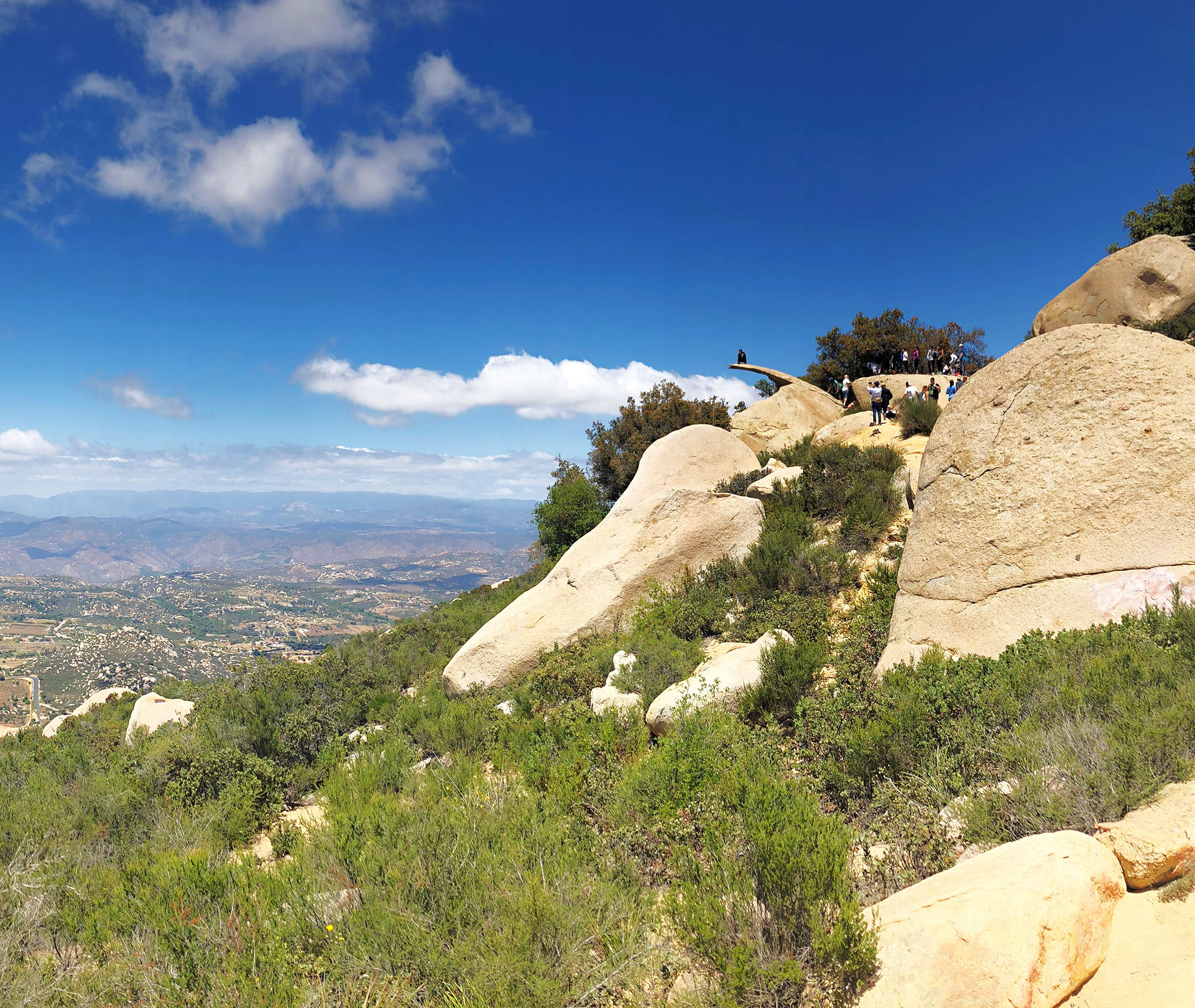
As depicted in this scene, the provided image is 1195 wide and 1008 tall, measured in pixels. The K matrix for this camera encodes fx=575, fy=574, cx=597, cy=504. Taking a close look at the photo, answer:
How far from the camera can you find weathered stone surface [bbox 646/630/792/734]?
288 inches

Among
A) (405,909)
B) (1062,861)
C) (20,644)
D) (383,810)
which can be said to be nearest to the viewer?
(1062,861)

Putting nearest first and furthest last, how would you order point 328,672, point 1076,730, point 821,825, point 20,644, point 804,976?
point 804,976
point 821,825
point 1076,730
point 328,672
point 20,644

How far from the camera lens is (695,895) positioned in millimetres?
3406

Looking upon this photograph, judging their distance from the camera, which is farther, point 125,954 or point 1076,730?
point 1076,730

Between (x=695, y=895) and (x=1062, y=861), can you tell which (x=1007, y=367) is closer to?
(x=1062, y=861)

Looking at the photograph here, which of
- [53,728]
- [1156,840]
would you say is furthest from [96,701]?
[1156,840]

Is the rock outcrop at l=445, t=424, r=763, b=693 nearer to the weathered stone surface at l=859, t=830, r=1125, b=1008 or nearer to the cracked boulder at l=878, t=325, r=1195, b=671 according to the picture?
the cracked boulder at l=878, t=325, r=1195, b=671

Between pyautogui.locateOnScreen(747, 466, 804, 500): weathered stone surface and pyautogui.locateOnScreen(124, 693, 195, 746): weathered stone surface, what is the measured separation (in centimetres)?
1484

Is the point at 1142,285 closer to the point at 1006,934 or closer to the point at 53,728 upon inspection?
the point at 1006,934

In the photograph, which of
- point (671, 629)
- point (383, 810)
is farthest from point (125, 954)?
point (671, 629)

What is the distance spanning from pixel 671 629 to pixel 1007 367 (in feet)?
21.9

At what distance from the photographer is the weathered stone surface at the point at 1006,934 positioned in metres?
2.88

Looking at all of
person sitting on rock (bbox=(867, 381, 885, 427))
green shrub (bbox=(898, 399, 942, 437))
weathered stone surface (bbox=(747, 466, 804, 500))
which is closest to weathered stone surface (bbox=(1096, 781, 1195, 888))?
weathered stone surface (bbox=(747, 466, 804, 500))

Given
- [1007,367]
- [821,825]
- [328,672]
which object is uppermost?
[1007,367]
